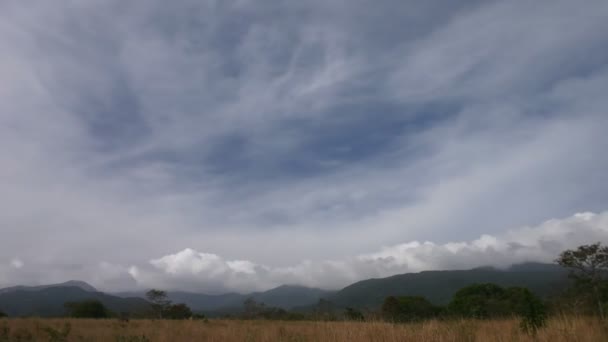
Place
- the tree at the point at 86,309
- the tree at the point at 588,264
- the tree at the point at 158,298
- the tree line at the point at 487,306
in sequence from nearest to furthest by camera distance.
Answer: the tree line at the point at 487,306 < the tree at the point at 588,264 < the tree at the point at 86,309 < the tree at the point at 158,298

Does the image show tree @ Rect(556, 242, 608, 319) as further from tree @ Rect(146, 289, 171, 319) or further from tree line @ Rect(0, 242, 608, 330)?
tree @ Rect(146, 289, 171, 319)

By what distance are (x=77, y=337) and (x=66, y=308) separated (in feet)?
172

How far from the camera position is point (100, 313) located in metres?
49.5

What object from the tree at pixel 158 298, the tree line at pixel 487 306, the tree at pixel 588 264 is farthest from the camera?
the tree at pixel 158 298

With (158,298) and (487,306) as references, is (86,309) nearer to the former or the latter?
(158,298)

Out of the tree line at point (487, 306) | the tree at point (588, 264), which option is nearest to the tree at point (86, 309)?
the tree line at point (487, 306)

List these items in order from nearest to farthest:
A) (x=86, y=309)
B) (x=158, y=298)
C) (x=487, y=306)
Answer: (x=487, y=306), (x=86, y=309), (x=158, y=298)

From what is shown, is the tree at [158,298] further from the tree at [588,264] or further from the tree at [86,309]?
the tree at [588,264]

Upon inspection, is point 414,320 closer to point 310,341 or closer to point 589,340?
point 310,341

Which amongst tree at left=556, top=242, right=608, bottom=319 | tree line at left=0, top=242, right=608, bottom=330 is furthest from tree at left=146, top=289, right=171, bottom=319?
tree at left=556, top=242, right=608, bottom=319

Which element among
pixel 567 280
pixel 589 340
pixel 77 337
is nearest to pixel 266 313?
pixel 77 337

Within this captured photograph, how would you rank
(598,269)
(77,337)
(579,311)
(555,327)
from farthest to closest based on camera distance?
1. (598,269)
2. (77,337)
3. (579,311)
4. (555,327)

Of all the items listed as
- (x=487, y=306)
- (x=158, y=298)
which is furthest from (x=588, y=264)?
(x=158, y=298)

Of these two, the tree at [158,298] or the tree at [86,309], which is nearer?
the tree at [86,309]
